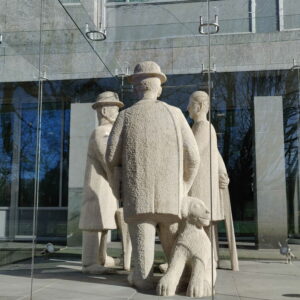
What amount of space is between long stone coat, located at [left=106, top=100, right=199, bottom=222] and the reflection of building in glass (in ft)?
6.15

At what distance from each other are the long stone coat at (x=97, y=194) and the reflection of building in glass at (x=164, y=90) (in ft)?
3.89

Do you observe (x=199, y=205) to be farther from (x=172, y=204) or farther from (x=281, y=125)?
(x=281, y=125)

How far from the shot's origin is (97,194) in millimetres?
4492

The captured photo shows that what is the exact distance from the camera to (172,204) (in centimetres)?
333

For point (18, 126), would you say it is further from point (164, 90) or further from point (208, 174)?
point (208, 174)

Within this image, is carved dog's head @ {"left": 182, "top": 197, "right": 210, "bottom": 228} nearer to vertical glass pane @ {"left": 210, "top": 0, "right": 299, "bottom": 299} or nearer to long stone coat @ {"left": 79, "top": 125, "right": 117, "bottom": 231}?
long stone coat @ {"left": 79, "top": 125, "right": 117, "bottom": 231}

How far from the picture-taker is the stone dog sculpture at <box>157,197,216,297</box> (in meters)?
3.12

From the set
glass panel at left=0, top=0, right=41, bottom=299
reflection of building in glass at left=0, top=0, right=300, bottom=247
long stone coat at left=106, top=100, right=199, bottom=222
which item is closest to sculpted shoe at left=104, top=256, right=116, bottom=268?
glass panel at left=0, top=0, right=41, bottom=299

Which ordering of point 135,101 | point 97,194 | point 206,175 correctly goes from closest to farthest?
1. point 97,194
2. point 206,175
3. point 135,101

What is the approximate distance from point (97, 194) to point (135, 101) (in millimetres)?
1737

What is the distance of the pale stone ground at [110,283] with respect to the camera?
315cm

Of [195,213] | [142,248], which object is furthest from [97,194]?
[195,213]

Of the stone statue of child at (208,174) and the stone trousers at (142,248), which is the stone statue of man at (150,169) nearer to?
the stone trousers at (142,248)

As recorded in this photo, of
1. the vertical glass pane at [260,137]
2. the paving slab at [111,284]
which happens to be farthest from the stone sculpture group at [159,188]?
the vertical glass pane at [260,137]
